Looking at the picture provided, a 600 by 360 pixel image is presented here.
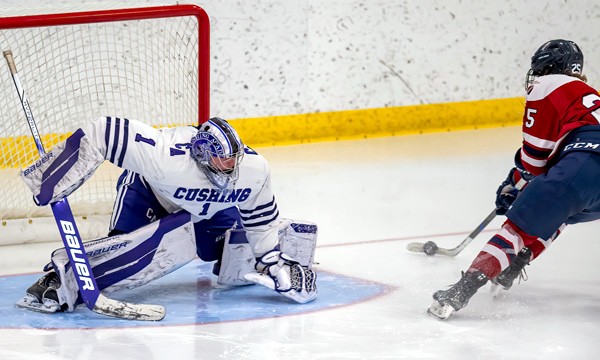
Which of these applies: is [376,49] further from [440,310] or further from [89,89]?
[440,310]

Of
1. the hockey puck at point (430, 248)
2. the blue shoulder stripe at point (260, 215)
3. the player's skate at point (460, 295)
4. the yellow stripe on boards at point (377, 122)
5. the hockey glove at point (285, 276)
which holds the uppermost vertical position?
the blue shoulder stripe at point (260, 215)

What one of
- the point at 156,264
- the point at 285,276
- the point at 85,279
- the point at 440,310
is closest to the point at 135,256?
the point at 156,264

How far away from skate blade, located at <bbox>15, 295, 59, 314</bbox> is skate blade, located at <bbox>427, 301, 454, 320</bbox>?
1332 millimetres

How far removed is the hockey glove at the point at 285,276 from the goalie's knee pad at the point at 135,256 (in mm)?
268

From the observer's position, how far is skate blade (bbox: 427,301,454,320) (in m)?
4.36

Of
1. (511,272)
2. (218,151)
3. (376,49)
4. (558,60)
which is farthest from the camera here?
(376,49)

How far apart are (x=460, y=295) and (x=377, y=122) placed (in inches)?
153

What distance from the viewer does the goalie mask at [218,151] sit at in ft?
13.9

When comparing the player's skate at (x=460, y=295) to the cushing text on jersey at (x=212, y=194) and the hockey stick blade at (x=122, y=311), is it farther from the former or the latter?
the hockey stick blade at (x=122, y=311)

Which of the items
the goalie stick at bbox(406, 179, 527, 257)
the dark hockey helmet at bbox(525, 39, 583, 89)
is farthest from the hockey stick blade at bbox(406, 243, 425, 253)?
the dark hockey helmet at bbox(525, 39, 583, 89)

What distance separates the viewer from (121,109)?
5.84 meters

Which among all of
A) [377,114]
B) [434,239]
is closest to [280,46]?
[377,114]

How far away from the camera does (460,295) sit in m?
4.36

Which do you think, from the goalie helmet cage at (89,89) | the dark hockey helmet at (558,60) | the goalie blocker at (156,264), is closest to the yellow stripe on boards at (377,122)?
the goalie helmet cage at (89,89)
